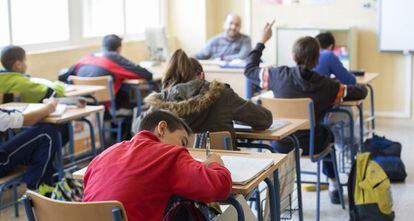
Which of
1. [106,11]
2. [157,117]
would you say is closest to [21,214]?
[157,117]

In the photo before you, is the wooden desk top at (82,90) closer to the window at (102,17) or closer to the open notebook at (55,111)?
the open notebook at (55,111)

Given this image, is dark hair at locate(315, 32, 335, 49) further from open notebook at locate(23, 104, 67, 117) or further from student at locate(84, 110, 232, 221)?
student at locate(84, 110, 232, 221)

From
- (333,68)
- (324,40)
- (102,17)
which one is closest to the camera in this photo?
(333,68)

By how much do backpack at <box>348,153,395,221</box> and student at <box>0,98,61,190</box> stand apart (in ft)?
6.05

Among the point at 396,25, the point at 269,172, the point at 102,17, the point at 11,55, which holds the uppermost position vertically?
the point at 102,17

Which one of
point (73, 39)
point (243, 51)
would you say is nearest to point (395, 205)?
point (243, 51)

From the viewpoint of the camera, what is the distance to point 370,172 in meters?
4.10

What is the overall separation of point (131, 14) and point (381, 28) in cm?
287

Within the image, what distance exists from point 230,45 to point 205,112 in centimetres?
433

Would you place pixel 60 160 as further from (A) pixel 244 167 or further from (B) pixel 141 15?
(B) pixel 141 15

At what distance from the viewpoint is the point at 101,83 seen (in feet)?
18.6

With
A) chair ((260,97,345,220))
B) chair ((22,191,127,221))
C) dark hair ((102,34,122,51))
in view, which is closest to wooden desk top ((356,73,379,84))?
chair ((260,97,345,220))

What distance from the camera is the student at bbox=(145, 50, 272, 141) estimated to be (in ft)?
10.5

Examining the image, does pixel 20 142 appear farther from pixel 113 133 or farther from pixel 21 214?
pixel 113 133
